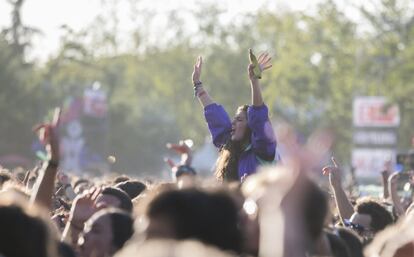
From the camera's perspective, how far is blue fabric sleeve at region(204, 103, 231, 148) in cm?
1015

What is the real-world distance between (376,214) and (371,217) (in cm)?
5

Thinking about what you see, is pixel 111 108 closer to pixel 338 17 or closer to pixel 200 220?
pixel 338 17

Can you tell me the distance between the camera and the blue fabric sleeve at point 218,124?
33.3 ft

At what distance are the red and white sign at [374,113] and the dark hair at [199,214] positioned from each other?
3910 cm

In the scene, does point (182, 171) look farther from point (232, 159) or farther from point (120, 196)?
point (120, 196)

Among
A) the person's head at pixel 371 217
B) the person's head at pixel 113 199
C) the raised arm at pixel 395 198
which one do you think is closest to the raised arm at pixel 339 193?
the person's head at pixel 371 217

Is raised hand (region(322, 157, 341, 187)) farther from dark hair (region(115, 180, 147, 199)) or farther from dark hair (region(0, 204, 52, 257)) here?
dark hair (region(0, 204, 52, 257))

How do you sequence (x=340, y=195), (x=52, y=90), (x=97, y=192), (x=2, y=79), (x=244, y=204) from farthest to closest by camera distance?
(x=52, y=90) → (x=2, y=79) → (x=340, y=195) → (x=97, y=192) → (x=244, y=204)

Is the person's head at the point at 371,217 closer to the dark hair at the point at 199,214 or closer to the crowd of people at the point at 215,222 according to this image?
the crowd of people at the point at 215,222

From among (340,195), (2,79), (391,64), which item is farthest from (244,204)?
(2,79)

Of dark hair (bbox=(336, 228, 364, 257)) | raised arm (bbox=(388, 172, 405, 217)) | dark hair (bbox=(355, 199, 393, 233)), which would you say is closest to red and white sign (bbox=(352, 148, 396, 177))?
raised arm (bbox=(388, 172, 405, 217))

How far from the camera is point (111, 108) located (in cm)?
6875

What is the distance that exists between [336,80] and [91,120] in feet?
58.4

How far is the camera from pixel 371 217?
28.9 ft
